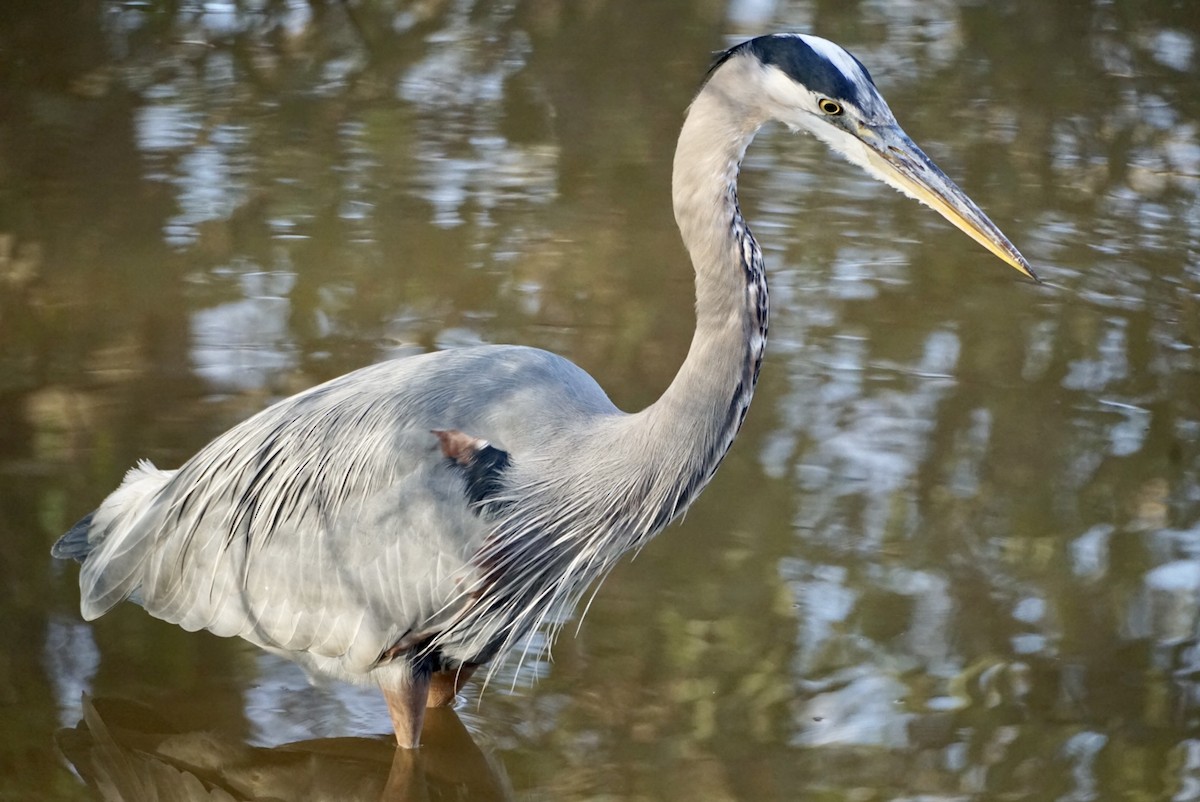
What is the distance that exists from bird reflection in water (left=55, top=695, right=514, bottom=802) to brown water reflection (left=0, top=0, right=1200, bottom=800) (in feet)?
0.15

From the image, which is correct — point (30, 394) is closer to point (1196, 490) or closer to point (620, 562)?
point (620, 562)

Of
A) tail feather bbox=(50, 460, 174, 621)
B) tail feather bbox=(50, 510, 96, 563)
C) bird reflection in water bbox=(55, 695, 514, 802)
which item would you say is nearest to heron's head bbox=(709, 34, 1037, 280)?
bird reflection in water bbox=(55, 695, 514, 802)

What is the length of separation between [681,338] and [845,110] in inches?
107

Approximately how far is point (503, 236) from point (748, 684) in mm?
3139

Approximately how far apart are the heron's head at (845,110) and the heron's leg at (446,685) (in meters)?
1.71

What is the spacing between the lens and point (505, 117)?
316 inches

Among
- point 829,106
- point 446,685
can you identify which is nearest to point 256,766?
point 446,685

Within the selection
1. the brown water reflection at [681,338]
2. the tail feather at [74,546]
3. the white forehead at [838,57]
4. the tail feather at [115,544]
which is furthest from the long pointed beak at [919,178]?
the tail feather at [74,546]

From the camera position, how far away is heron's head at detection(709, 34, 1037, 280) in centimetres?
311

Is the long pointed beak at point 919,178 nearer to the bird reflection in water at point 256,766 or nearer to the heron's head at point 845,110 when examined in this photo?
the heron's head at point 845,110

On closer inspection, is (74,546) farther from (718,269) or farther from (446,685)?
(718,269)

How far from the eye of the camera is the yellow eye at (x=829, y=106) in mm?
3131

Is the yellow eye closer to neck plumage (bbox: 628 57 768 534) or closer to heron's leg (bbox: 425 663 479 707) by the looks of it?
neck plumage (bbox: 628 57 768 534)

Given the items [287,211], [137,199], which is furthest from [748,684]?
[137,199]
